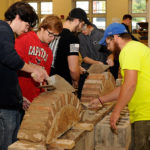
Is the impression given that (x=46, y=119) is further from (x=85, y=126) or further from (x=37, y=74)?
(x=85, y=126)

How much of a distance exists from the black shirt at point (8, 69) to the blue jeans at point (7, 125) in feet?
0.17

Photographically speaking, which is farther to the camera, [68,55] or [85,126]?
[68,55]

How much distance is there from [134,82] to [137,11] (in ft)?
44.1

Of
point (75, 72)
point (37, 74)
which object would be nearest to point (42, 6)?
point (75, 72)

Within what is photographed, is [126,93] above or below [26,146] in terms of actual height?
above

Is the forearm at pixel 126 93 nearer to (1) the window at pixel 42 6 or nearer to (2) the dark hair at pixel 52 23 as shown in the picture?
(2) the dark hair at pixel 52 23

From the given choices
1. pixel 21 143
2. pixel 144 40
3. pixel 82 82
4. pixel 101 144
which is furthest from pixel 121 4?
pixel 21 143

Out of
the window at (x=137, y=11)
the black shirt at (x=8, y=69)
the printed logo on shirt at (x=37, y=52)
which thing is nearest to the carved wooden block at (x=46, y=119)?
the black shirt at (x=8, y=69)

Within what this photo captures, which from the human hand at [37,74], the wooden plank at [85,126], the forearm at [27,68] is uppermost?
the forearm at [27,68]

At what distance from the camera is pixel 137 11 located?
49.9 feet

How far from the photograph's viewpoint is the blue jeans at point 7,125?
2.41m

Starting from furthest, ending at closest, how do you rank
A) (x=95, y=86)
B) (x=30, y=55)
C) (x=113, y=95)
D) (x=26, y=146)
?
(x=95, y=86), (x=113, y=95), (x=30, y=55), (x=26, y=146)

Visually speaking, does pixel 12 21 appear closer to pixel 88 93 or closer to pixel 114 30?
pixel 114 30

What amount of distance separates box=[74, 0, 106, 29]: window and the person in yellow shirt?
43.6 feet
